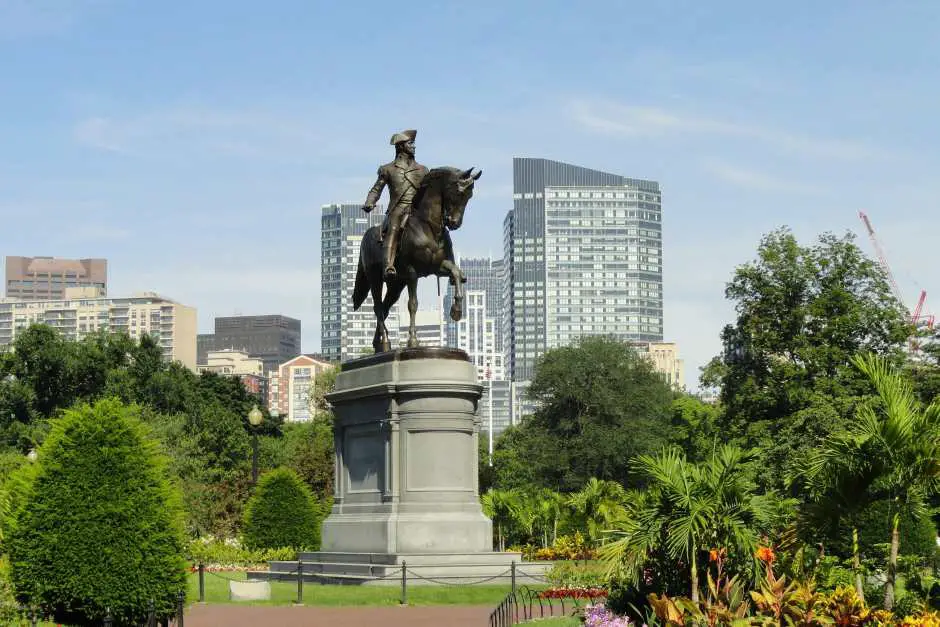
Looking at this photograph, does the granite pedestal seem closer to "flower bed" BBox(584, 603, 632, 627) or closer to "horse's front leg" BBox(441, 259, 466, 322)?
"horse's front leg" BBox(441, 259, 466, 322)

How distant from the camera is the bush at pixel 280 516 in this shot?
4284 centimetres

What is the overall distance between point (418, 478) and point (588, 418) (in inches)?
1977

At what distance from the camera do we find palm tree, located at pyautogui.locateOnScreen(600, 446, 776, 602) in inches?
605

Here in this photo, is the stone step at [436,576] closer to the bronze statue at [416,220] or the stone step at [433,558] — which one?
the stone step at [433,558]

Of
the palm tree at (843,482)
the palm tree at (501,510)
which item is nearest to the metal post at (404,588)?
the palm tree at (843,482)

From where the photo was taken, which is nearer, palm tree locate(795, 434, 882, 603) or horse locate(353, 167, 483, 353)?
palm tree locate(795, 434, 882, 603)

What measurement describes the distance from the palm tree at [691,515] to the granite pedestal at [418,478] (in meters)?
12.4

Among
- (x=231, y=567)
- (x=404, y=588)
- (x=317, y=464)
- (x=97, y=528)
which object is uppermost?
(x=317, y=464)

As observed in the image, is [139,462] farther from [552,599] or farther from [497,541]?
[497,541]

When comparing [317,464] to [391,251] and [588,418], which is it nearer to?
[588,418]

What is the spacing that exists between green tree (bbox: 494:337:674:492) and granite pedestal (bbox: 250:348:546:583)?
46016 mm

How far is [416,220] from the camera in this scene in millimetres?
30625

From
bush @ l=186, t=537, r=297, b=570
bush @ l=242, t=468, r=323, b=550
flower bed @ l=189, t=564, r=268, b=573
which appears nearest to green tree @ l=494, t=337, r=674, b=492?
bush @ l=242, t=468, r=323, b=550

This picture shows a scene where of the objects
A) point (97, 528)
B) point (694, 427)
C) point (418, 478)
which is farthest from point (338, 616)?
point (694, 427)
